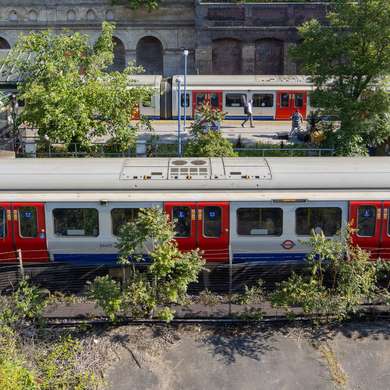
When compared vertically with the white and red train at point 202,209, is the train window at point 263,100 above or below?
above

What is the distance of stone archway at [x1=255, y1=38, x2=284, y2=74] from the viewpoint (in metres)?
45.1

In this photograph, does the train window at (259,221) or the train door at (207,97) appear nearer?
the train window at (259,221)

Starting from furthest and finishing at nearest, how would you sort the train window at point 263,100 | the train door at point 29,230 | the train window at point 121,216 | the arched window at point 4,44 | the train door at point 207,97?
the arched window at point 4,44 < the train window at point 263,100 < the train door at point 207,97 < the train window at point 121,216 < the train door at point 29,230

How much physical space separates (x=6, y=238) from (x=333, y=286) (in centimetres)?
822

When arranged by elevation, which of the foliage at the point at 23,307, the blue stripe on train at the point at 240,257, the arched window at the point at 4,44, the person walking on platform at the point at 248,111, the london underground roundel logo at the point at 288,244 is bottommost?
the foliage at the point at 23,307

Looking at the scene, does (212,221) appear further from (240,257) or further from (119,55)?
(119,55)

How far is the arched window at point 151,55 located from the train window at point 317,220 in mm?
34854

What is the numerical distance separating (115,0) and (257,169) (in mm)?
33971

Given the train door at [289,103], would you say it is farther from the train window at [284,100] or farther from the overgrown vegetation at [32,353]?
the overgrown vegetation at [32,353]

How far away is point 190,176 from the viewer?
15891 mm

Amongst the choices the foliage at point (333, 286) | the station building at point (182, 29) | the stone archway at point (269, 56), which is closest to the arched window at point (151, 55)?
the station building at point (182, 29)

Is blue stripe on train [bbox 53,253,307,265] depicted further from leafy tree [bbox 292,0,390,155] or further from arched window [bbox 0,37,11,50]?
arched window [bbox 0,37,11,50]

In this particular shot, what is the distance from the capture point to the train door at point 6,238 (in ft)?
50.7

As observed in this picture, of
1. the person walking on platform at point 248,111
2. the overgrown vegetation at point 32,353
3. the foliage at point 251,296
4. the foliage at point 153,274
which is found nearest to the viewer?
the overgrown vegetation at point 32,353
